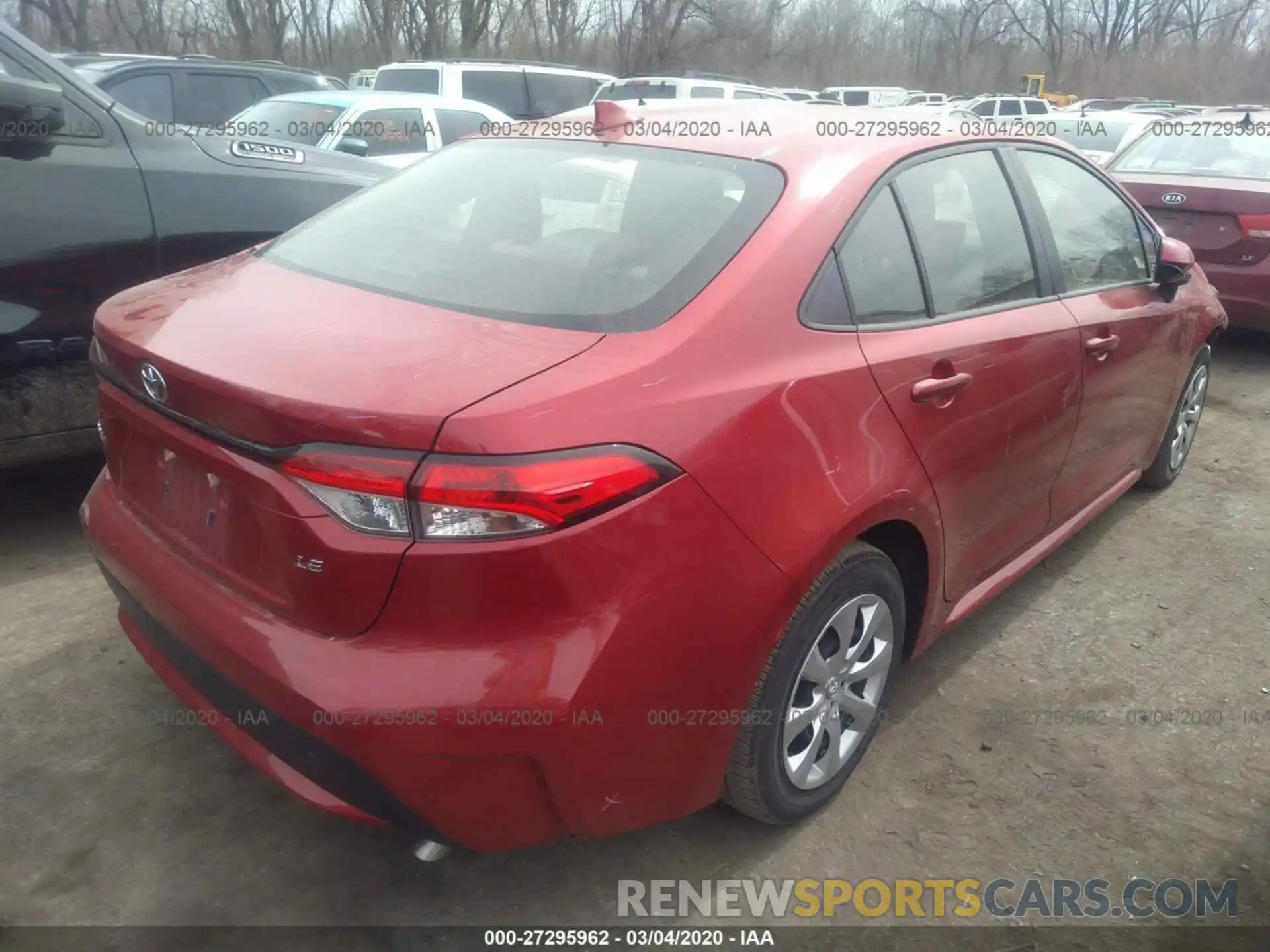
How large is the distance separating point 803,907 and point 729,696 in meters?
0.63

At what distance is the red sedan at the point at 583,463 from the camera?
170 cm

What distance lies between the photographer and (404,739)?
1714 millimetres

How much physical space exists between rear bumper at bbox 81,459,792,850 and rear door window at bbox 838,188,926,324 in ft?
2.43

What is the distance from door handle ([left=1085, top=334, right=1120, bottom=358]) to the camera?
10.1ft

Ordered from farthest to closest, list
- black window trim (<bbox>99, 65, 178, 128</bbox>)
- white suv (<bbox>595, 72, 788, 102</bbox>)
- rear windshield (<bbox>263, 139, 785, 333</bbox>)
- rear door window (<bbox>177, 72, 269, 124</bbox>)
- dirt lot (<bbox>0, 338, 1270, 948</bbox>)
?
1. white suv (<bbox>595, 72, 788, 102</bbox>)
2. rear door window (<bbox>177, 72, 269, 124</bbox>)
3. black window trim (<bbox>99, 65, 178, 128</bbox>)
4. dirt lot (<bbox>0, 338, 1270, 948</bbox>)
5. rear windshield (<bbox>263, 139, 785, 333</bbox>)

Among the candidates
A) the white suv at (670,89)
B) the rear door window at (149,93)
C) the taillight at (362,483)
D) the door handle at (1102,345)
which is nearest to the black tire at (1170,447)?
the door handle at (1102,345)

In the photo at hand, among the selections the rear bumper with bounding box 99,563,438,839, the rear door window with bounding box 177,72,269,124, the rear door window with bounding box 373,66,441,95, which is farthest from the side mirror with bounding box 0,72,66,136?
the rear door window with bounding box 373,66,441,95

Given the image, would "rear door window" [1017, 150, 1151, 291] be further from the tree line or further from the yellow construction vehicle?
the yellow construction vehicle

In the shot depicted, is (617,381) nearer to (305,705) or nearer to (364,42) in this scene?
(305,705)

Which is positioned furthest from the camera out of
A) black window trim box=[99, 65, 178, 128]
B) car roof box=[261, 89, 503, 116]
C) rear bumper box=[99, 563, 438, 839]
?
black window trim box=[99, 65, 178, 128]

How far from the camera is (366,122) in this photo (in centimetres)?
880

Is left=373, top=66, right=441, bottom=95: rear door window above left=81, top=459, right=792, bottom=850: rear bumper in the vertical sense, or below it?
above

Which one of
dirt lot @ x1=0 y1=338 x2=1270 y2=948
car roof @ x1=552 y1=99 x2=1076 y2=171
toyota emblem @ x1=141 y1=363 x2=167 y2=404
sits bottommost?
dirt lot @ x1=0 y1=338 x2=1270 y2=948

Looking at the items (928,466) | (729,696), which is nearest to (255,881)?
(729,696)
